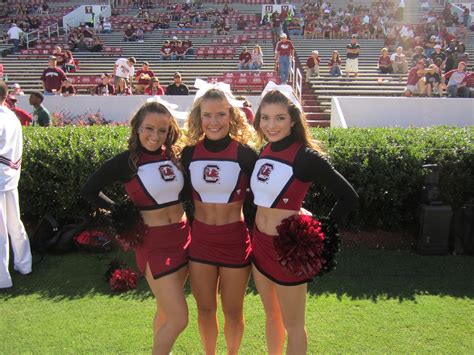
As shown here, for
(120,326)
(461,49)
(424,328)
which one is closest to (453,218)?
(424,328)

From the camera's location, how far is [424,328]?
3.65 m

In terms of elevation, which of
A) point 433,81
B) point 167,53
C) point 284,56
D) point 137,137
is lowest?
point 433,81

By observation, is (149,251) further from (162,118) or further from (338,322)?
(338,322)

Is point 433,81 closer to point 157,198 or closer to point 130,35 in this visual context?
point 157,198

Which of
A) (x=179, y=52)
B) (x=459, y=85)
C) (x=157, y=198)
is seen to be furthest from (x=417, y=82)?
(x=179, y=52)

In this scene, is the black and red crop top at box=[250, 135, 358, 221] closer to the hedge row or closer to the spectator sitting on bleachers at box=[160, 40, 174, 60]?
the hedge row

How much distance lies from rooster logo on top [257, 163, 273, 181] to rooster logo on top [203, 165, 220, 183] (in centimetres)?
26

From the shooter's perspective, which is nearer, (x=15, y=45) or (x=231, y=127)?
(x=231, y=127)

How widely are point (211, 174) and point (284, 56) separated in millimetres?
11452

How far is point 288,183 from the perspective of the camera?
2.70m

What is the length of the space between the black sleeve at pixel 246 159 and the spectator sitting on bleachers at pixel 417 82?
34.8 feet

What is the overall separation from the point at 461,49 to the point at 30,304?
57.4 ft

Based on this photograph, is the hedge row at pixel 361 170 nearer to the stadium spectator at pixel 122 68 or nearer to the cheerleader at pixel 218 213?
the cheerleader at pixel 218 213

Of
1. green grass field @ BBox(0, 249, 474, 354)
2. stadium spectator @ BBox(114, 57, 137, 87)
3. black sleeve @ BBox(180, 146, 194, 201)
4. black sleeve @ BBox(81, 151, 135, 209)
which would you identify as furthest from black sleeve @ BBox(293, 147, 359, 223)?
stadium spectator @ BBox(114, 57, 137, 87)
